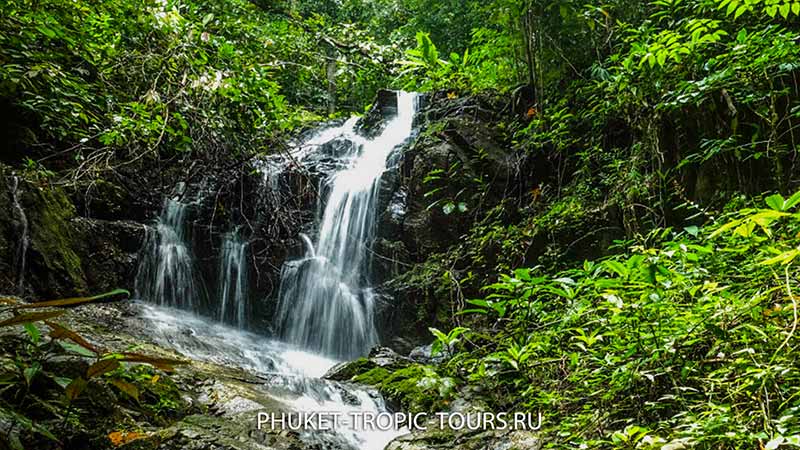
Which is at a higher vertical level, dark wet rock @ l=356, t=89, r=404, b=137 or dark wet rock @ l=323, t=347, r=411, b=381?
dark wet rock @ l=356, t=89, r=404, b=137

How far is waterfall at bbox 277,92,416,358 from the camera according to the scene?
6914 mm

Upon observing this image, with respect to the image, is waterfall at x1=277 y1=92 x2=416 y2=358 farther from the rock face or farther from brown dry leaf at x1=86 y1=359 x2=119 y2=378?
brown dry leaf at x1=86 y1=359 x2=119 y2=378

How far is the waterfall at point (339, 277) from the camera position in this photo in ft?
22.7

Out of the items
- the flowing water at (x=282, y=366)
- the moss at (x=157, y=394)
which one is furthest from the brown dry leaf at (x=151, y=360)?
the flowing water at (x=282, y=366)

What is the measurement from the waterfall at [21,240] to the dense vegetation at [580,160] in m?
0.81

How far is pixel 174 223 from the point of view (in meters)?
7.35

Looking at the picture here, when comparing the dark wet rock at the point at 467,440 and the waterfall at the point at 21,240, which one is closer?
the dark wet rock at the point at 467,440

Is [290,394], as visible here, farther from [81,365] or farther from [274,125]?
[274,125]

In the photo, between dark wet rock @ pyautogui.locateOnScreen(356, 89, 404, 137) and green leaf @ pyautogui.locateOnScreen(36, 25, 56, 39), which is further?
dark wet rock @ pyautogui.locateOnScreen(356, 89, 404, 137)

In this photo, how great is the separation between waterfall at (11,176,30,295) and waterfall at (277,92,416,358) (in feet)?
10.7

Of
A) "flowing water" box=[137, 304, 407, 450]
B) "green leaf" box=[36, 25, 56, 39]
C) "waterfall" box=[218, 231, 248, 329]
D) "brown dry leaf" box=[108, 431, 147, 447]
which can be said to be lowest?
"flowing water" box=[137, 304, 407, 450]

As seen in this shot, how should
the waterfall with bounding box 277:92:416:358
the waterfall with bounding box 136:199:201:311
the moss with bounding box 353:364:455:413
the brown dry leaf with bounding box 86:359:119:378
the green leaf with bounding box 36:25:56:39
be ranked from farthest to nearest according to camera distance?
the waterfall with bounding box 277:92:416:358 < the waterfall with bounding box 136:199:201:311 < the green leaf with bounding box 36:25:56:39 < the moss with bounding box 353:364:455:413 < the brown dry leaf with bounding box 86:359:119:378

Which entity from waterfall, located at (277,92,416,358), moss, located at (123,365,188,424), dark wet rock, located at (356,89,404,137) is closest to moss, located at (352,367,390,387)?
moss, located at (123,365,188,424)

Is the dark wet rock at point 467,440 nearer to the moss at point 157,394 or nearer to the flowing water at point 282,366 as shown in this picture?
the flowing water at point 282,366
